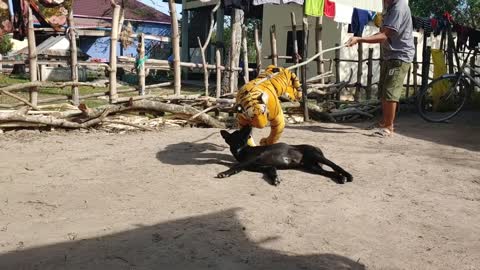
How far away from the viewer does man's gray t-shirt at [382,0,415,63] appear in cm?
586

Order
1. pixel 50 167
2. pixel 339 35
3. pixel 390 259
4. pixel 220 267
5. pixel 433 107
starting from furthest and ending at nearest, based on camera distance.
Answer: pixel 339 35, pixel 433 107, pixel 50 167, pixel 390 259, pixel 220 267

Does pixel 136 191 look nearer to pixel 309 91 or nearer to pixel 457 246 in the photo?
pixel 457 246

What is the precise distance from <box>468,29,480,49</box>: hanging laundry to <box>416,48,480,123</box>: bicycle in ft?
5.76

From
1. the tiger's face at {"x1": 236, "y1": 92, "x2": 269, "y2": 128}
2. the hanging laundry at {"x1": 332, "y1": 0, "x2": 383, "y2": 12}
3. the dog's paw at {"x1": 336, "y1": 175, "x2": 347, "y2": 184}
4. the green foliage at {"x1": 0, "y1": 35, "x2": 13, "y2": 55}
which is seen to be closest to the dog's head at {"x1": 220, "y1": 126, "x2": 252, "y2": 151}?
the tiger's face at {"x1": 236, "y1": 92, "x2": 269, "y2": 128}

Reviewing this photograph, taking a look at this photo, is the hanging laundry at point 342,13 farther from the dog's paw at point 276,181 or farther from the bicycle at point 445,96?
the dog's paw at point 276,181

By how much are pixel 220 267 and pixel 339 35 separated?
480 inches

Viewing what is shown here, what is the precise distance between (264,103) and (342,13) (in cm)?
771

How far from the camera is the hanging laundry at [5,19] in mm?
7062

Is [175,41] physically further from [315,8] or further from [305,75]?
[315,8]

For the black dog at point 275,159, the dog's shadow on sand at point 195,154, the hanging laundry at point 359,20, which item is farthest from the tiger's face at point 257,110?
the hanging laundry at point 359,20

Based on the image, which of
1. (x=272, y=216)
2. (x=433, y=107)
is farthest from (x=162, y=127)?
(x=433, y=107)

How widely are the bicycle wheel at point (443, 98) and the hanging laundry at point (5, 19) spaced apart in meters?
6.19

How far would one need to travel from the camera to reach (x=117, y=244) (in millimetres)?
2701

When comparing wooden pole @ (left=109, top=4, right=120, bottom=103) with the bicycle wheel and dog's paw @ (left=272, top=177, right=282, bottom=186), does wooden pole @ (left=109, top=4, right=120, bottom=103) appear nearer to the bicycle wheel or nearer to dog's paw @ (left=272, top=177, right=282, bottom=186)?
dog's paw @ (left=272, top=177, right=282, bottom=186)
